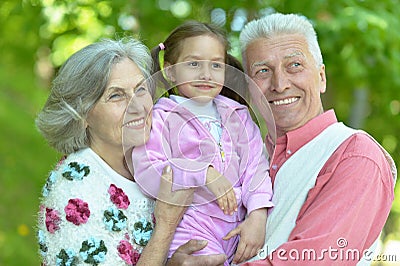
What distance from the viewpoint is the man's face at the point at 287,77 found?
259 centimetres

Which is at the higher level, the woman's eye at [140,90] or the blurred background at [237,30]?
the blurred background at [237,30]

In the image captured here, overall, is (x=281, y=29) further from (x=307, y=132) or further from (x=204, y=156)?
(x=204, y=156)

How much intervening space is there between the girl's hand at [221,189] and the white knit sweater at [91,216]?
1.06 feet

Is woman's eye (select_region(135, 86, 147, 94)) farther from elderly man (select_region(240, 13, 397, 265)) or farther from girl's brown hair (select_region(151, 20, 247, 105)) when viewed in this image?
elderly man (select_region(240, 13, 397, 265))

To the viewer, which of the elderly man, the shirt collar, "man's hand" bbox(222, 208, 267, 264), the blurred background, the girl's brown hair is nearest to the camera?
the elderly man

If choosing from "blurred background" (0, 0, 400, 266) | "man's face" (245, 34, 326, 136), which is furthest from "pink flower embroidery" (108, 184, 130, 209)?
"blurred background" (0, 0, 400, 266)

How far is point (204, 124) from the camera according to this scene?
7.64 ft

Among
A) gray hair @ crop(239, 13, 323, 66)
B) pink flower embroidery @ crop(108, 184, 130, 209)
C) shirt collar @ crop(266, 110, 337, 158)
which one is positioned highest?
gray hair @ crop(239, 13, 323, 66)

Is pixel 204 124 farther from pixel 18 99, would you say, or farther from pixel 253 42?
pixel 18 99

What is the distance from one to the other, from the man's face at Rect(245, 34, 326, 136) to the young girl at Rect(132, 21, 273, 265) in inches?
8.8

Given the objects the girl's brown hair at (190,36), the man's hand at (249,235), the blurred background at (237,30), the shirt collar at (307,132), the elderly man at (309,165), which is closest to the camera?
the elderly man at (309,165)

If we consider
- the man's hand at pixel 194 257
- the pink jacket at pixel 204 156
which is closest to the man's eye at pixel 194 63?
the pink jacket at pixel 204 156

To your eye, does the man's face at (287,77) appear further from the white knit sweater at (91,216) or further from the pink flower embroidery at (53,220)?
the pink flower embroidery at (53,220)

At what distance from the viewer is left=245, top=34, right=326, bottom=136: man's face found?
259 cm
